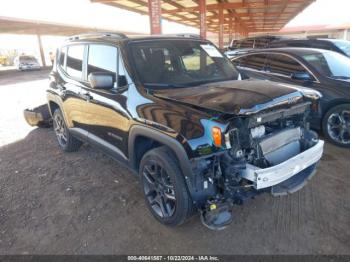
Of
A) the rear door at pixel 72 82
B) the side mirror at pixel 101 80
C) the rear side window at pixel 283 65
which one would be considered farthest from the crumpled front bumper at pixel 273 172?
the rear side window at pixel 283 65

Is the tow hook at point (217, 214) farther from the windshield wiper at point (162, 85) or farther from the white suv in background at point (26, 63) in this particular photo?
the white suv in background at point (26, 63)

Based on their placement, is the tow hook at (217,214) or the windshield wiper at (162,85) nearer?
the tow hook at (217,214)

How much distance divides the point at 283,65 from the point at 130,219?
450 centimetres

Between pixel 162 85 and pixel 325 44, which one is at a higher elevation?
pixel 325 44

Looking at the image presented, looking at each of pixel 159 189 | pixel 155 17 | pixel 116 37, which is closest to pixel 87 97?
pixel 116 37

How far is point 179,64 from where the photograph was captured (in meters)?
3.59

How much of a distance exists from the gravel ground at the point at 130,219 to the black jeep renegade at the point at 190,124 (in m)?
0.33

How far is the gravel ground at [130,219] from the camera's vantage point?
2.74 m

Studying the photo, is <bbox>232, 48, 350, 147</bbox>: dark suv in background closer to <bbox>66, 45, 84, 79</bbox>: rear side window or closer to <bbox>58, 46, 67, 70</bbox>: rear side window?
<bbox>66, 45, 84, 79</bbox>: rear side window

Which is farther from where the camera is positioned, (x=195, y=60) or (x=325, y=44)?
(x=325, y=44)

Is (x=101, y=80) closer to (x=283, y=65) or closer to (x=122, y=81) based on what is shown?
(x=122, y=81)

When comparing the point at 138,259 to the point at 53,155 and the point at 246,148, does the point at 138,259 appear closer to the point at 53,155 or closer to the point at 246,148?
the point at 246,148

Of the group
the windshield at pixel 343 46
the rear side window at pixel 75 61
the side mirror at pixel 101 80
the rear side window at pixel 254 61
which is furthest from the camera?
the windshield at pixel 343 46

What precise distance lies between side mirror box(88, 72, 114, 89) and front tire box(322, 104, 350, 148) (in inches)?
155
